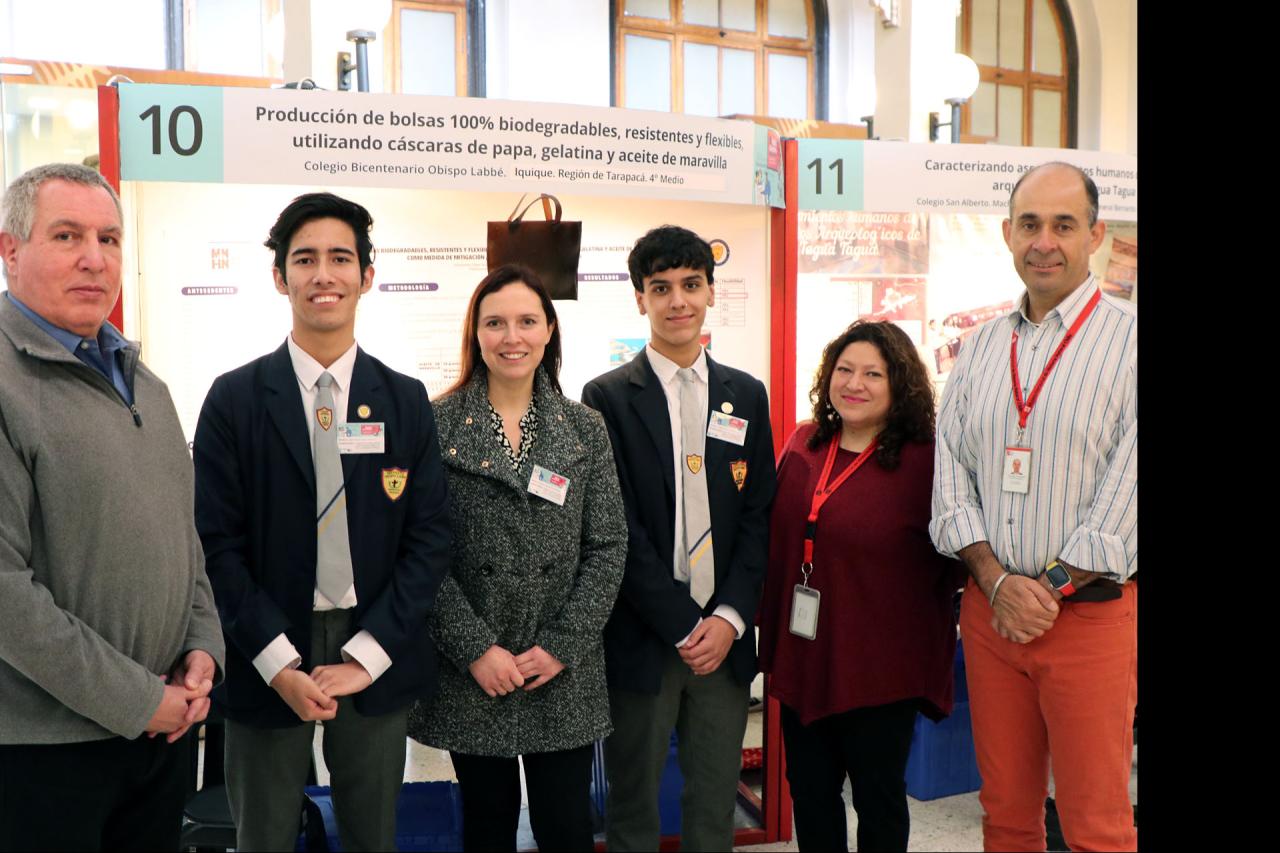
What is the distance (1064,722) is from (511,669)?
124cm

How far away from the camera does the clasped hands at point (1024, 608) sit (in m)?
2.26

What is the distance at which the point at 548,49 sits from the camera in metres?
7.99

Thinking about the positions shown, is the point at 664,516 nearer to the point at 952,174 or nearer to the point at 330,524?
the point at 330,524

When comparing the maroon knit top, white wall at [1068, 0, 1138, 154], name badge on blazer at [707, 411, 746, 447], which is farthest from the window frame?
the maroon knit top

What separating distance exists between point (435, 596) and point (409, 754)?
216 cm

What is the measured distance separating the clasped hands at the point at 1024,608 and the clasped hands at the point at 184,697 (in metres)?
1.67

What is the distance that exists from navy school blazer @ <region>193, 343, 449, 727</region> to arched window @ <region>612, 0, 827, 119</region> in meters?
6.62

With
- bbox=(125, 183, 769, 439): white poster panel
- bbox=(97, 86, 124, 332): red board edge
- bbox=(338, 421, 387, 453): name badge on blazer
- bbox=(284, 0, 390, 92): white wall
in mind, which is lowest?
bbox=(338, 421, 387, 453): name badge on blazer

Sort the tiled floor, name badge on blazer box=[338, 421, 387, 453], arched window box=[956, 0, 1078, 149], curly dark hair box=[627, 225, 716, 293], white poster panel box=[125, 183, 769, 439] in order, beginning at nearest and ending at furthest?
name badge on blazer box=[338, 421, 387, 453], curly dark hair box=[627, 225, 716, 293], white poster panel box=[125, 183, 769, 439], the tiled floor, arched window box=[956, 0, 1078, 149]

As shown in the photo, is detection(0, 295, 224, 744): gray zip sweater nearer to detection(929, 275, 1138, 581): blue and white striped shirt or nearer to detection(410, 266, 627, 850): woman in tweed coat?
detection(410, 266, 627, 850): woman in tweed coat

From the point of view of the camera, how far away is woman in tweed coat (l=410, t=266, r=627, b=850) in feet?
7.84

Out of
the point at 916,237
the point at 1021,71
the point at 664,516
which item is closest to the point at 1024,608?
the point at 664,516

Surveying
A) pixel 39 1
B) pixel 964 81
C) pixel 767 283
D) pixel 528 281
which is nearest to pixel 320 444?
pixel 528 281

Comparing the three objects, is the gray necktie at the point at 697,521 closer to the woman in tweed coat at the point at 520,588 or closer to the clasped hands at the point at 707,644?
the clasped hands at the point at 707,644
